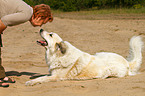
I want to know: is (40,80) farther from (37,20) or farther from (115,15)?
(115,15)

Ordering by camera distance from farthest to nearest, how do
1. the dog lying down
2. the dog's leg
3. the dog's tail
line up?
the dog's tail, the dog lying down, the dog's leg

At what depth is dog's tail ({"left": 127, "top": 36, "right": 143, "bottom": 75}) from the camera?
5.32 meters

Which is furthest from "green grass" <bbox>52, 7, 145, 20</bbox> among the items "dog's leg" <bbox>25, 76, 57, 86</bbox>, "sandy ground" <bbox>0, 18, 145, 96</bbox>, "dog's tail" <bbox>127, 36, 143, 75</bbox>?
"dog's leg" <bbox>25, 76, 57, 86</bbox>

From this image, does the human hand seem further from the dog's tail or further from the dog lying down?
the dog's tail

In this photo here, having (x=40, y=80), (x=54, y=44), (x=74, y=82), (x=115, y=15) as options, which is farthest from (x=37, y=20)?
(x=115, y=15)

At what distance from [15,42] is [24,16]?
23.4 ft

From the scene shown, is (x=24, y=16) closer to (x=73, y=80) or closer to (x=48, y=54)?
(x=48, y=54)

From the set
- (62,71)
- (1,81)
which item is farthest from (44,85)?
(1,81)

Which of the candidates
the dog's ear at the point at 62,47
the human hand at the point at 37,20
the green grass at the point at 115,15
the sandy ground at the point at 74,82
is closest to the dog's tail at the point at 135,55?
the sandy ground at the point at 74,82

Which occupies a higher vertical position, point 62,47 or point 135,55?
point 62,47

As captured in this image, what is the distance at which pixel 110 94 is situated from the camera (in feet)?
12.0

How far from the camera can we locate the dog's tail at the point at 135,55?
532cm

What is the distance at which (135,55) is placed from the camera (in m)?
5.37

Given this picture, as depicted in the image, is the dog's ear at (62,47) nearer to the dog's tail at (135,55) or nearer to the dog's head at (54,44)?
the dog's head at (54,44)
